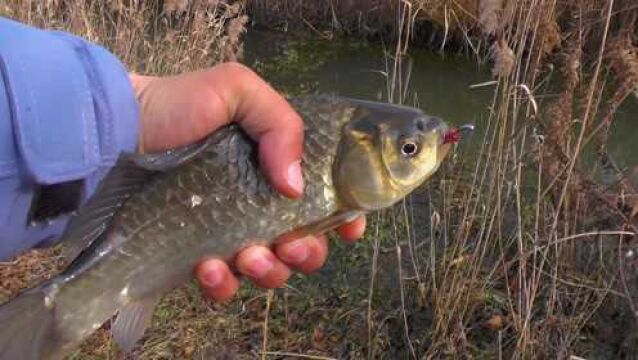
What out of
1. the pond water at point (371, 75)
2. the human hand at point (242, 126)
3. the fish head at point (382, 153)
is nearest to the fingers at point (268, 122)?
the human hand at point (242, 126)

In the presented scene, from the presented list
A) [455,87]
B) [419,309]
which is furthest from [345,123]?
[455,87]

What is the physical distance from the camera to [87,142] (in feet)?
6.61

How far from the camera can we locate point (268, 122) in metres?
1.96

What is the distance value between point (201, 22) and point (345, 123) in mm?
4481

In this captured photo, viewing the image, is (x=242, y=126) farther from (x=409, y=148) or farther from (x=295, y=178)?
(x=409, y=148)

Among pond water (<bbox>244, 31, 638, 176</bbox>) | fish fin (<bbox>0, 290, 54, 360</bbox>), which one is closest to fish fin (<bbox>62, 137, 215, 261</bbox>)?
fish fin (<bbox>0, 290, 54, 360</bbox>)

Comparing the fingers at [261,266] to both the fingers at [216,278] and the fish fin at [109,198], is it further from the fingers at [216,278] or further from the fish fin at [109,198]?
the fish fin at [109,198]

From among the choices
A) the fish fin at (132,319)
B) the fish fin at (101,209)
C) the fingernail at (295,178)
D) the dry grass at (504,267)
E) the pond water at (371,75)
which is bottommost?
the pond water at (371,75)

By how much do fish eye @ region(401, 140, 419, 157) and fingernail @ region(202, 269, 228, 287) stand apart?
0.50 meters

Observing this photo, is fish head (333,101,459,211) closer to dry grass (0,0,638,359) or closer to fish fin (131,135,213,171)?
fish fin (131,135,213,171)

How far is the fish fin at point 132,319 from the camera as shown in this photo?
1.88m

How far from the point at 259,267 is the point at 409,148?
450 mm

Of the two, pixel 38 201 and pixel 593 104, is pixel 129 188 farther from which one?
pixel 593 104

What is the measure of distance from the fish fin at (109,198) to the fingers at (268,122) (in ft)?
0.62
